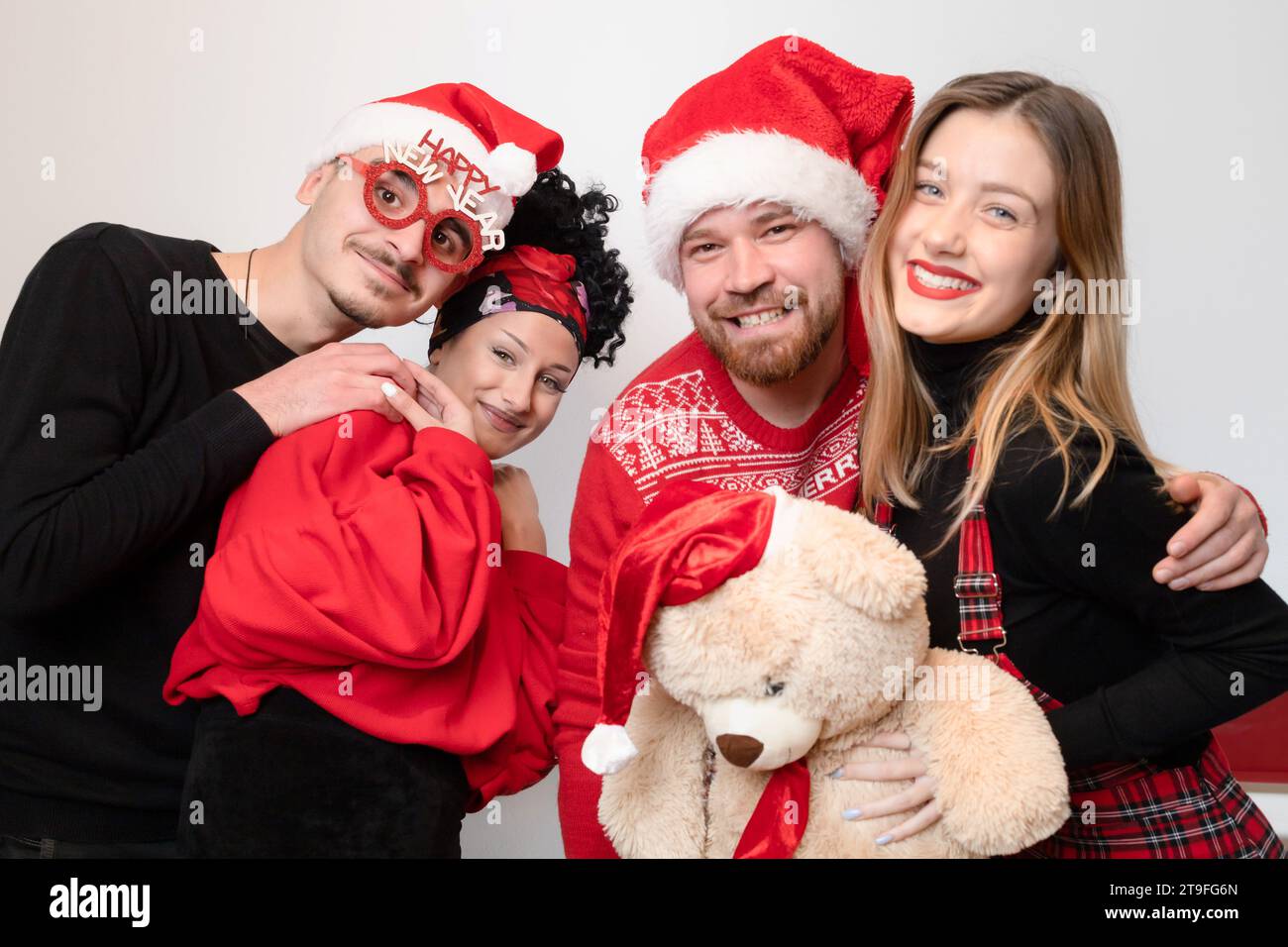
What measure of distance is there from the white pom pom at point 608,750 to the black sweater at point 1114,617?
19.9 inches

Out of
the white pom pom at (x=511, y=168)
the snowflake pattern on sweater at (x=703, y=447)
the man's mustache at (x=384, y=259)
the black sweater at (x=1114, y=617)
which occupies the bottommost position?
the black sweater at (x=1114, y=617)

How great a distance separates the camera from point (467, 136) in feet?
6.70

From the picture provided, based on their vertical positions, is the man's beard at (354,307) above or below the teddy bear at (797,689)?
above

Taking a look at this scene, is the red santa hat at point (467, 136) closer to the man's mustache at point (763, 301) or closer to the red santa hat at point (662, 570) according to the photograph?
the man's mustache at point (763, 301)

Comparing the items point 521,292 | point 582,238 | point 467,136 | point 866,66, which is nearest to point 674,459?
point 521,292

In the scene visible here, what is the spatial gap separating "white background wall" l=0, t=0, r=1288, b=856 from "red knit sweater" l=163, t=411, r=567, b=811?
118 centimetres

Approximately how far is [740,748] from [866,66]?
1915mm

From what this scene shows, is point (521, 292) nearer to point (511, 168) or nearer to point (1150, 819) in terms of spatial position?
point (511, 168)

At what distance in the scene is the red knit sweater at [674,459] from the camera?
1861mm

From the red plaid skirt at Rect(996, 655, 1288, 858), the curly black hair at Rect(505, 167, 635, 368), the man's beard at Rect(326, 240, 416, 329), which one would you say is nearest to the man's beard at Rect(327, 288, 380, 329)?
the man's beard at Rect(326, 240, 416, 329)

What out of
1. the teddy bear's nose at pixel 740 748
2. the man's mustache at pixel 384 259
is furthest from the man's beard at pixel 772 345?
the teddy bear's nose at pixel 740 748

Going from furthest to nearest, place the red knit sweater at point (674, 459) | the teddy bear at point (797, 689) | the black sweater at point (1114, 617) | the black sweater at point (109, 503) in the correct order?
the red knit sweater at point (674, 459) → the black sweater at point (109, 503) → the black sweater at point (1114, 617) → the teddy bear at point (797, 689)

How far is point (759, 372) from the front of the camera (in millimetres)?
1905
